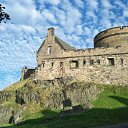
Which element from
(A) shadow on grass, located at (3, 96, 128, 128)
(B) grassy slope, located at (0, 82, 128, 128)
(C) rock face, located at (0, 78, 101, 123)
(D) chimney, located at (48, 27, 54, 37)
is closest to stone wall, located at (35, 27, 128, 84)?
(D) chimney, located at (48, 27, 54, 37)

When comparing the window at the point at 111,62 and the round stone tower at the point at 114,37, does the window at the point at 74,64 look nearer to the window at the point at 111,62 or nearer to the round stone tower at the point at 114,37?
the window at the point at 111,62

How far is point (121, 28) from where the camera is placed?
157 ft

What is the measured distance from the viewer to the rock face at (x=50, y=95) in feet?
136

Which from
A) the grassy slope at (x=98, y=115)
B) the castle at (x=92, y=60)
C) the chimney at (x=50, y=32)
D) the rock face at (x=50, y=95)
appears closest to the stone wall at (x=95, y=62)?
the castle at (x=92, y=60)

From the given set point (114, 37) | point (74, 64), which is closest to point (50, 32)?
point (74, 64)

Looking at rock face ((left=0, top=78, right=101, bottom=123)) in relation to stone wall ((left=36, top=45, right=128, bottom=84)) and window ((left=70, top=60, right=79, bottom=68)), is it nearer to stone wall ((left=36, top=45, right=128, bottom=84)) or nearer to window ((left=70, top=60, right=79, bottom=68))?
stone wall ((left=36, top=45, right=128, bottom=84))

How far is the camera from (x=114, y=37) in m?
48.0

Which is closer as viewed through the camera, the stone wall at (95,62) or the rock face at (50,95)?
the rock face at (50,95)

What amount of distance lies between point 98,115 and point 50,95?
11855 millimetres

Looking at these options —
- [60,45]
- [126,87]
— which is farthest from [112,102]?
[60,45]

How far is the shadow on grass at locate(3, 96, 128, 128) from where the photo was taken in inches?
1129

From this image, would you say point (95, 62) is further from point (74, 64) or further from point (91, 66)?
point (74, 64)

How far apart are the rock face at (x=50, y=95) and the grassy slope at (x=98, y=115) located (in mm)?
1634

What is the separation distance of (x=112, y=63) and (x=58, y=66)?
8.58 metres
